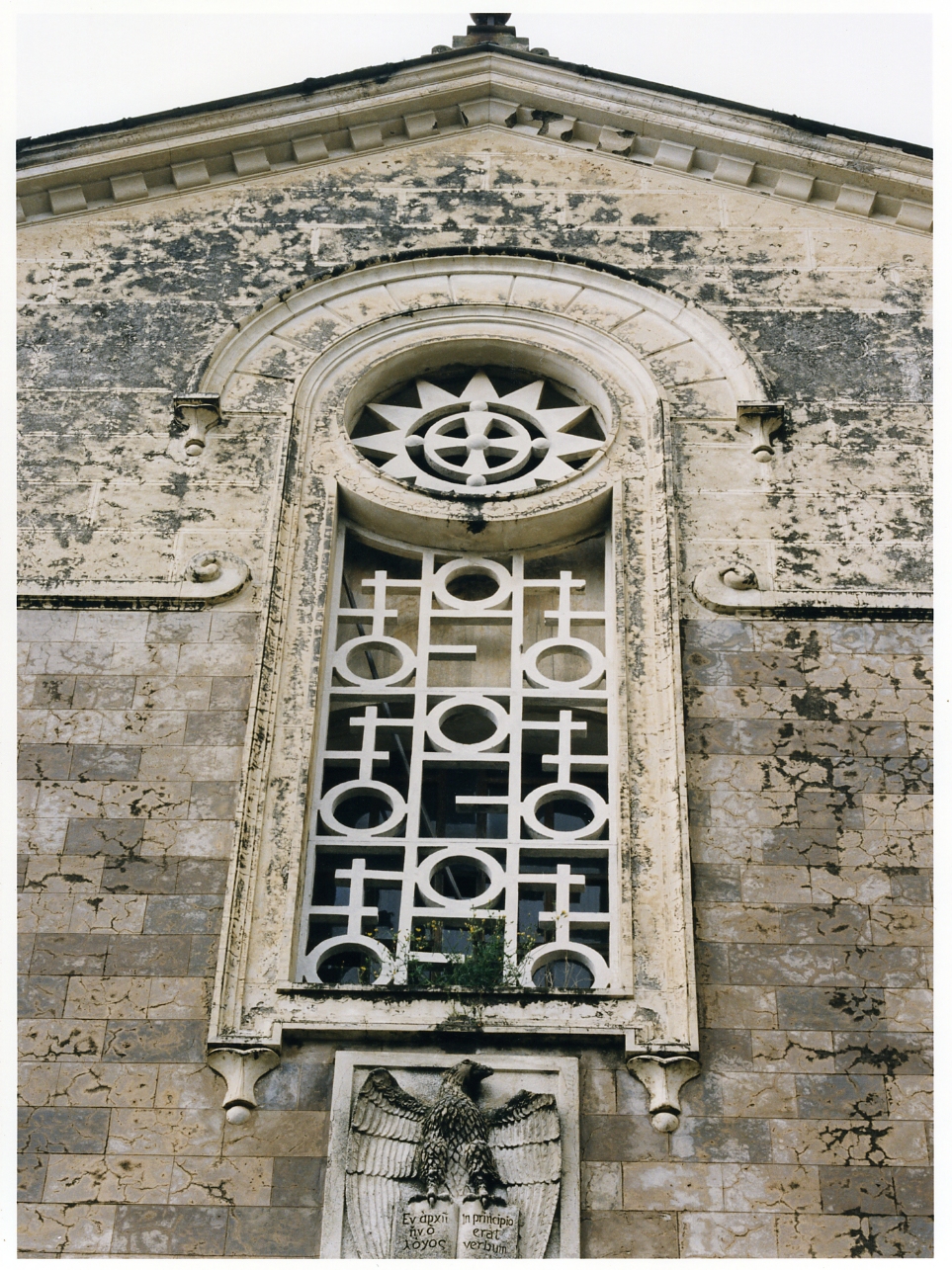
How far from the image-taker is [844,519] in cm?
1223

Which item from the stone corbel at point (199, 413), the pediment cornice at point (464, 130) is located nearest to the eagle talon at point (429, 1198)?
the stone corbel at point (199, 413)

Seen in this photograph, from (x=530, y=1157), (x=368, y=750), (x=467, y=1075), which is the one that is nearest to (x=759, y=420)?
(x=368, y=750)

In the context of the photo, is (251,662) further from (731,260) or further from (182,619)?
(731,260)

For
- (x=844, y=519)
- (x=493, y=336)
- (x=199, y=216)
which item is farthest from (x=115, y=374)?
(x=844, y=519)

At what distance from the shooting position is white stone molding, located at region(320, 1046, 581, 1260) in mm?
9219

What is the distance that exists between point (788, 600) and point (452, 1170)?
416 cm

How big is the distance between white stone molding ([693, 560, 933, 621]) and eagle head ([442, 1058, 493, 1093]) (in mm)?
3398

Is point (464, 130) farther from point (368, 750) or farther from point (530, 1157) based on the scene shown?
point (530, 1157)

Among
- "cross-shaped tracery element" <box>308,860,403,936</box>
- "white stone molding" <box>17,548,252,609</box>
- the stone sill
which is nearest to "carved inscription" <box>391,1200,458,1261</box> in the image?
the stone sill

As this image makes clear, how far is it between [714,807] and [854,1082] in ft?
5.70

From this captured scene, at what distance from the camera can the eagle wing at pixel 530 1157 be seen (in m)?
9.23

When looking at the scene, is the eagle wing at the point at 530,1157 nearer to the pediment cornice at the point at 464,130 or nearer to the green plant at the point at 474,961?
the green plant at the point at 474,961

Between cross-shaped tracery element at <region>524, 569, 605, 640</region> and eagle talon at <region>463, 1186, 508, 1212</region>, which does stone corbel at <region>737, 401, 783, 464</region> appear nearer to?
cross-shaped tracery element at <region>524, 569, 605, 640</region>

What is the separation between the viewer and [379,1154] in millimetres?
9453
